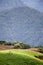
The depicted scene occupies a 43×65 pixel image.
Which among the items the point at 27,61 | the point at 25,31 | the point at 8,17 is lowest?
the point at 27,61

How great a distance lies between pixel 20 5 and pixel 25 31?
19349 mm

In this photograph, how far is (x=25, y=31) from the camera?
11738cm

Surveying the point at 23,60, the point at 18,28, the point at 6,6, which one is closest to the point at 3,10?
the point at 6,6

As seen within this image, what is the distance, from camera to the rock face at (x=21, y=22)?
372 ft

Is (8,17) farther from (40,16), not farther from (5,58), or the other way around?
(5,58)

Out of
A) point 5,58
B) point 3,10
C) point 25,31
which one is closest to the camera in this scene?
point 5,58

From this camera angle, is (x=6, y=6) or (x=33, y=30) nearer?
(x=33, y=30)

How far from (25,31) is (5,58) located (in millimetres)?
98873

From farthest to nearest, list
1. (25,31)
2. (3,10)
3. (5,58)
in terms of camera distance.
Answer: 1. (3,10)
2. (25,31)
3. (5,58)

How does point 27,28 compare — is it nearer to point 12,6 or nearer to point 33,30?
point 33,30

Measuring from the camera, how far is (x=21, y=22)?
127m

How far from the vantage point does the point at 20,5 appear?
13088cm

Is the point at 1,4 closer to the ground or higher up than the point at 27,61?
Answer: higher up

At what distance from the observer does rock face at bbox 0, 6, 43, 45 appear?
4459 inches
